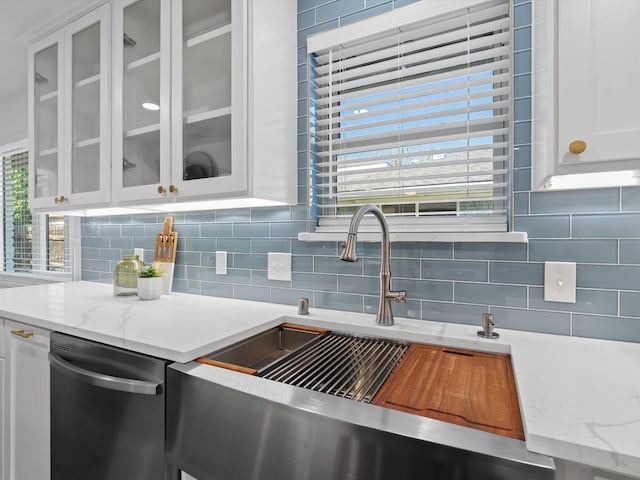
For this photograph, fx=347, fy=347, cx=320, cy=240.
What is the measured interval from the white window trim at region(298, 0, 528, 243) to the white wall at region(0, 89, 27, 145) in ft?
9.30

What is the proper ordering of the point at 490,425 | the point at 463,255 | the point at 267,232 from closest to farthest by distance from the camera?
1. the point at 490,425
2. the point at 463,255
3. the point at 267,232

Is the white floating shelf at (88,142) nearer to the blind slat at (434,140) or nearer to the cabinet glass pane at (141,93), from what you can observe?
the cabinet glass pane at (141,93)

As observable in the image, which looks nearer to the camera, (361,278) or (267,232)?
(361,278)

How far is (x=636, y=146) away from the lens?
743mm

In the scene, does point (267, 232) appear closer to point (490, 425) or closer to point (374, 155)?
point (374, 155)

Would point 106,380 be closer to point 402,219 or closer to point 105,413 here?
point 105,413

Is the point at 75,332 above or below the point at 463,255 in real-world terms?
below

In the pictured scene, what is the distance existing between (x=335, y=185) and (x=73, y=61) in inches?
62.9

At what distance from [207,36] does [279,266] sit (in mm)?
1001

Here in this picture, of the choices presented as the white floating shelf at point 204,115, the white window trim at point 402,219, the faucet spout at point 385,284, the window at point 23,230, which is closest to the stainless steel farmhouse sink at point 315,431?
the faucet spout at point 385,284

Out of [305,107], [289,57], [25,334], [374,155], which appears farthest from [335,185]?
[25,334]

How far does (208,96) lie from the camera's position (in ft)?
4.59

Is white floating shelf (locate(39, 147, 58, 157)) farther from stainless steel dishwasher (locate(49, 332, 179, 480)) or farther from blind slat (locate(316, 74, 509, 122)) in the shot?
blind slat (locate(316, 74, 509, 122))

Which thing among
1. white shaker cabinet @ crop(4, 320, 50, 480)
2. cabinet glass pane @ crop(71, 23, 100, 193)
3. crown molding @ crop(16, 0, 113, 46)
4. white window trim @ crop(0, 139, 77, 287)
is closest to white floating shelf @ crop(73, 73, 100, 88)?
cabinet glass pane @ crop(71, 23, 100, 193)
